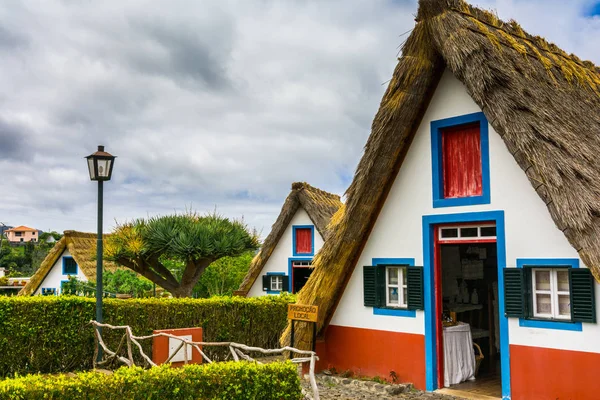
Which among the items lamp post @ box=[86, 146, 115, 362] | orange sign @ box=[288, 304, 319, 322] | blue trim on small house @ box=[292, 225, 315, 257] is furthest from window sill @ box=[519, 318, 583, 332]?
blue trim on small house @ box=[292, 225, 315, 257]

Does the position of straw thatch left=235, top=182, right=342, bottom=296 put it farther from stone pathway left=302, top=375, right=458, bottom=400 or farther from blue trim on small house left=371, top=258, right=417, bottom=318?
stone pathway left=302, top=375, right=458, bottom=400

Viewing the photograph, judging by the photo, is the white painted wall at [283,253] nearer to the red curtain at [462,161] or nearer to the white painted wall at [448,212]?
the white painted wall at [448,212]

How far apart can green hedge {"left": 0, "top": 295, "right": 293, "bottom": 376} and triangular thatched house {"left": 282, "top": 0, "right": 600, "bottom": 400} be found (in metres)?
3.43

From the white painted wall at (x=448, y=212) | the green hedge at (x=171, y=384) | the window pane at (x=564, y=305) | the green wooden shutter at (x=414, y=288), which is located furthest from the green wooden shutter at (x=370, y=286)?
the green hedge at (x=171, y=384)

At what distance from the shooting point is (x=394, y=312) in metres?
10.1

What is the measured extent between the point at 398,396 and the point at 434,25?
227 inches

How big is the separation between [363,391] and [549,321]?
3.06 metres

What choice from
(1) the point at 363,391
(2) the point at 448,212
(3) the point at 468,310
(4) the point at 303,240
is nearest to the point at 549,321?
(2) the point at 448,212

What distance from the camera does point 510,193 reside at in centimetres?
866

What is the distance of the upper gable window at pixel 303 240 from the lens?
20.3 meters

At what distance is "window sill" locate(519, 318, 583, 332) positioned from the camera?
7.89m

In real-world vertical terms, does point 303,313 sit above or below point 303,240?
below

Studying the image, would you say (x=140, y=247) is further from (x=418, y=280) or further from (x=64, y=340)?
(x=418, y=280)

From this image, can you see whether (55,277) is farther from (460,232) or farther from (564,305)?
(564,305)
